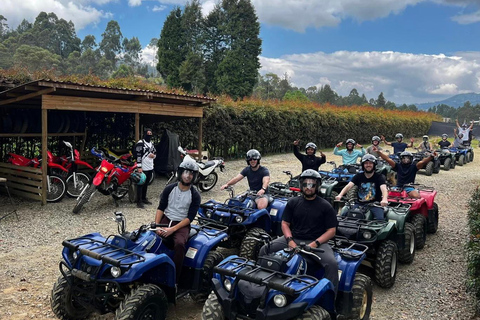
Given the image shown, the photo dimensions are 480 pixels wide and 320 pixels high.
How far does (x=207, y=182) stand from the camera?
11.7m

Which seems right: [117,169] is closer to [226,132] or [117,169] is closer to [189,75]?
[226,132]

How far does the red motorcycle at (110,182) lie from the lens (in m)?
8.59

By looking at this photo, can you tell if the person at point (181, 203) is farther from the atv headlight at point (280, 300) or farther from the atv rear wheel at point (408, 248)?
the atv rear wheel at point (408, 248)

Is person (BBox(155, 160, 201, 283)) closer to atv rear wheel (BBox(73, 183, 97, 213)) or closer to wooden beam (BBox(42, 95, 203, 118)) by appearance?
atv rear wheel (BBox(73, 183, 97, 213))

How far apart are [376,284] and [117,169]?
6257 millimetres

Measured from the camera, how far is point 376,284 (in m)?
5.36

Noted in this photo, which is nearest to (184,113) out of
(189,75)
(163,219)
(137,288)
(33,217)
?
(33,217)

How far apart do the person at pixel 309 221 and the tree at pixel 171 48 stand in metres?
42.0

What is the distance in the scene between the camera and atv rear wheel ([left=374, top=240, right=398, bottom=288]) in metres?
5.16

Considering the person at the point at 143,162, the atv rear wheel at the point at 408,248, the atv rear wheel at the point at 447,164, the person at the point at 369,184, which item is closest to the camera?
the atv rear wheel at the point at 408,248

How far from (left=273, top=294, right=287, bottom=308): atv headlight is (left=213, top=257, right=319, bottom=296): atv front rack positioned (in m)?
0.07

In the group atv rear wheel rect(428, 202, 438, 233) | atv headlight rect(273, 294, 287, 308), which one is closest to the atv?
atv rear wheel rect(428, 202, 438, 233)

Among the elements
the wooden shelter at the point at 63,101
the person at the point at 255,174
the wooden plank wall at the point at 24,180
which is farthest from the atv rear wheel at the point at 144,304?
the wooden plank wall at the point at 24,180

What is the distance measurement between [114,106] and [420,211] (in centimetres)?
775
